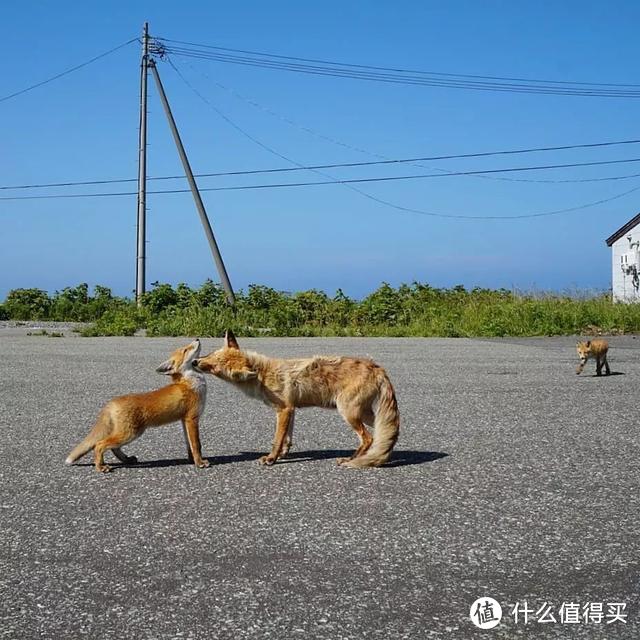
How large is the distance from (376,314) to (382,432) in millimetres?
17731

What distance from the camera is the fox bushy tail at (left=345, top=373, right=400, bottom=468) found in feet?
18.6

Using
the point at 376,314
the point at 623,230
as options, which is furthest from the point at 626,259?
the point at 376,314

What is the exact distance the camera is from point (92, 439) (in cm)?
571

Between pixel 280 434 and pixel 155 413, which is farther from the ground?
pixel 155 413

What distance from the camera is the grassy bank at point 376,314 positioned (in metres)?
20.9

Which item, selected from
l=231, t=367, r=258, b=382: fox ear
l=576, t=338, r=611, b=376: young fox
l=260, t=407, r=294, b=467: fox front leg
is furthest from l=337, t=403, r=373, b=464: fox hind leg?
l=576, t=338, r=611, b=376: young fox

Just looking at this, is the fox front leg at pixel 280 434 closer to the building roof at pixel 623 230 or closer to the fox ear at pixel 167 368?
the fox ear at pixel 167 368

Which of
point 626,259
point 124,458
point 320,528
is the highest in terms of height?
point 626,259

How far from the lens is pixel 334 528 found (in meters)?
4.40

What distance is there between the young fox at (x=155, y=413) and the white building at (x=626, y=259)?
125ft

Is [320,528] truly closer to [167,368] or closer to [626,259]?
[167,368]

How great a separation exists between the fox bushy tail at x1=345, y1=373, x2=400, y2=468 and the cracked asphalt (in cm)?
9

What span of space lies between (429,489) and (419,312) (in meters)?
18.5

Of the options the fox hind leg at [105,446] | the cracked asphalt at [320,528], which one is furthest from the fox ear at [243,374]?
the fox hind leg at [105,446]
